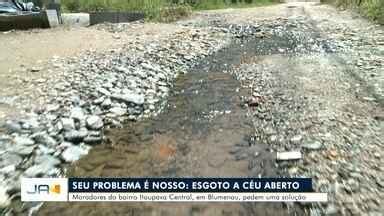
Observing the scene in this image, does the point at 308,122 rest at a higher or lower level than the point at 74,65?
lower

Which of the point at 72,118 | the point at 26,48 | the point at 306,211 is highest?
the point at 26,48

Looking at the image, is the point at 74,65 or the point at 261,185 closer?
the point at 261,185

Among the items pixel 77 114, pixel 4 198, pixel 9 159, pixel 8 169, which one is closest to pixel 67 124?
pixel 77 114

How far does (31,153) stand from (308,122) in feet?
10.6

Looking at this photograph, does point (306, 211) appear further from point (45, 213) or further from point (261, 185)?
point (45, 213)

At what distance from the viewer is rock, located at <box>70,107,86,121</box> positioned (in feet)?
14.6

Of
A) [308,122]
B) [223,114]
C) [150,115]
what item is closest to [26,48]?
[150,115]

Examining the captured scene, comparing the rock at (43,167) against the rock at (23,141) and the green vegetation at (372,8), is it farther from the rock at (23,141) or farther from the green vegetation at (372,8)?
the green vegetation at (372,8)

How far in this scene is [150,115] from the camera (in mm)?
4820

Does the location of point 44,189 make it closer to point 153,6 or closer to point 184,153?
point 184,153

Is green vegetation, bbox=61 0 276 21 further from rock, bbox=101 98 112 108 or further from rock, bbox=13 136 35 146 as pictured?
rock, bbox=13 136 35 146

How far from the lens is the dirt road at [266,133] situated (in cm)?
302

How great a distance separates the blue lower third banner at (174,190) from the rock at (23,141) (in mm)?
650

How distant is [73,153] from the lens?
3.80 m
